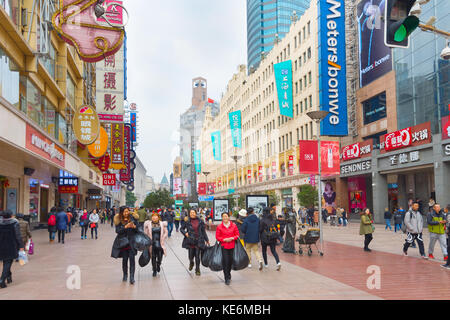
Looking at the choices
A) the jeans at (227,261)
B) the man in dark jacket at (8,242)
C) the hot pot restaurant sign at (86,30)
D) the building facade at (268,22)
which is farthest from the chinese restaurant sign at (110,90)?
the building facade at (268,22)

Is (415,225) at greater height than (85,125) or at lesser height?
lesser

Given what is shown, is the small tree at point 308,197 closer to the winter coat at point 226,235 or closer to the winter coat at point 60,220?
the winter coat at point 60,220

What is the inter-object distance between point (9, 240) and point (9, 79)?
9564 mm

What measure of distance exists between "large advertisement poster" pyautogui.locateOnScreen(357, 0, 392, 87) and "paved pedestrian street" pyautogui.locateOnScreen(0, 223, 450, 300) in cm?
2707

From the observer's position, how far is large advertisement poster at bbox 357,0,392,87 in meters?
37.5

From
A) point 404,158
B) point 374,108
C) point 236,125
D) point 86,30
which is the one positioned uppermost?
point 236,125

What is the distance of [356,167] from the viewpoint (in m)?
38.9

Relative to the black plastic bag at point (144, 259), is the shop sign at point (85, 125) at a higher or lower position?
higher

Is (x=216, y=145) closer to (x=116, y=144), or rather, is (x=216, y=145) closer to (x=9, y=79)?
(x=116, y=144)

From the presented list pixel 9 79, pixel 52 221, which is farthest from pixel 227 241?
pixel 52 221

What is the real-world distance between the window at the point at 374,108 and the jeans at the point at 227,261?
32258 millimetres

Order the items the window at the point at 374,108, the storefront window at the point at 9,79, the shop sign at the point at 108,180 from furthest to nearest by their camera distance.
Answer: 1. the shop sign at the point at 108,180
2. the window at the point at 374,108
3. the storefront window at the point at 9,79

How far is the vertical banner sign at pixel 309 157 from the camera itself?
58.2 feet

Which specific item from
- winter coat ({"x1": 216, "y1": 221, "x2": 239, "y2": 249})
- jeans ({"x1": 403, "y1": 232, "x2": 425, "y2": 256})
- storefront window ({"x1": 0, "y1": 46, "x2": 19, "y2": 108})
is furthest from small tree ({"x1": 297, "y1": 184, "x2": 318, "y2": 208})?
winter coat ({"x1": 216, "y1": 221, "x2": 239, "y2": 249})
